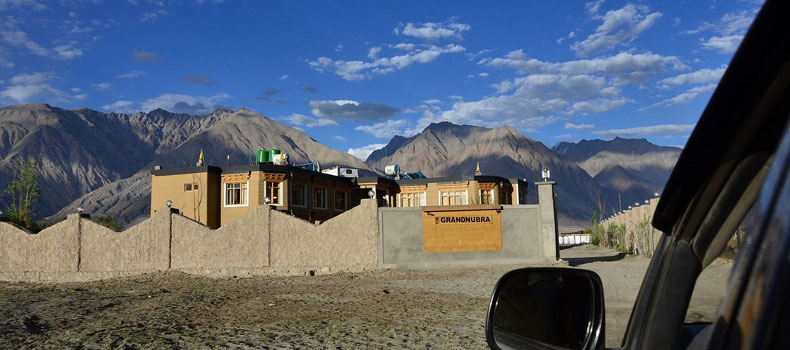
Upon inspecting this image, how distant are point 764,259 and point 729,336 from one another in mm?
159

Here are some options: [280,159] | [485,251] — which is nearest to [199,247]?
[485,251]

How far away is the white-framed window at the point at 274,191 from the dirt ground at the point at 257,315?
18.1 meters

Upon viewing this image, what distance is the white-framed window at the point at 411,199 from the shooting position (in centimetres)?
4831

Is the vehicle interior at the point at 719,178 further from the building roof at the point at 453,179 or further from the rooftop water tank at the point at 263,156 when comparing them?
the rooftop water tank at the point at 263,156

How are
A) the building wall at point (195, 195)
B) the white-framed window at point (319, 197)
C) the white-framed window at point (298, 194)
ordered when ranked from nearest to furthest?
the building wall at point (195, 195) → the white-framed window at point (298, 194) → the white-framed window at point (319, 197)

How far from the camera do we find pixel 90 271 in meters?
25.6

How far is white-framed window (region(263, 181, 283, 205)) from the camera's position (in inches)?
1467

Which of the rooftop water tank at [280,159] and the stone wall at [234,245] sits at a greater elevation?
the rooftop water tank at [280,159]

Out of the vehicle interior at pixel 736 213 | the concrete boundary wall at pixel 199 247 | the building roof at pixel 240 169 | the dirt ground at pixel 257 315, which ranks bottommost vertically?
the dirt ground at pixel 257 315

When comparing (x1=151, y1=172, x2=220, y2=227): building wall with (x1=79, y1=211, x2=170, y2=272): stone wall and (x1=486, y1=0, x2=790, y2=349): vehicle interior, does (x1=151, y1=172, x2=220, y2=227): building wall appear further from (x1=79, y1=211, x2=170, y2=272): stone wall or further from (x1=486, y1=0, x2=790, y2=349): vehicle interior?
(x1=486, y1=0, x2=790, y2=349): vehicle interior

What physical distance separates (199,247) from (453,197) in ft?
Answer: 85.5

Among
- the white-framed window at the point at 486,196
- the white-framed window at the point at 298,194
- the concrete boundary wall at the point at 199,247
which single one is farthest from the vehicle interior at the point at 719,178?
the white-framed window at the point at 486,196

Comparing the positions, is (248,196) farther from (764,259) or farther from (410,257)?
(764,259)

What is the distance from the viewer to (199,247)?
24.2 meters
